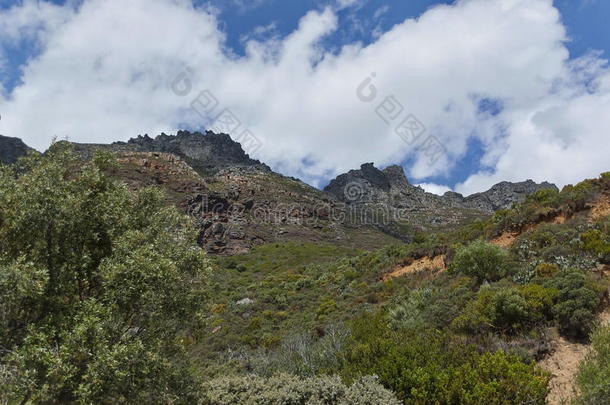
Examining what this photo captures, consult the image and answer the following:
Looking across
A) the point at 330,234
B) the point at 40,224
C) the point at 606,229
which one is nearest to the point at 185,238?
the point at 40,224

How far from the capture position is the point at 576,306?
39.4ft

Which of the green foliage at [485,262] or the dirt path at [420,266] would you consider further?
the dirt path at [420,266]

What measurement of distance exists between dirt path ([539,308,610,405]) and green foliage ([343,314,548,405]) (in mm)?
550

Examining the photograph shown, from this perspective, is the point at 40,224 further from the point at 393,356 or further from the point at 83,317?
the point at 393,356

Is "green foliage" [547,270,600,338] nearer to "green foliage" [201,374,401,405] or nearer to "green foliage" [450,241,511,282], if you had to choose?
"green foliage" [450,241,511,282]

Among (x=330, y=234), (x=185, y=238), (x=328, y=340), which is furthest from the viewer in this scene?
(x=330, y=234)

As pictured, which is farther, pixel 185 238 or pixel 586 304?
pixel 586 304

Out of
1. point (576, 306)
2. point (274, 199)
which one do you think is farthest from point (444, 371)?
point (274, 199)

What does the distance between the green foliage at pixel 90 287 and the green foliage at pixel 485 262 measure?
12853 mm

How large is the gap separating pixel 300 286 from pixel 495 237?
18.1 meters

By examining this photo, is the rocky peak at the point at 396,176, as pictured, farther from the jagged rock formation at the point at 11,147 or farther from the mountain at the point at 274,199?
the jagged rock formation at the point at 11,147

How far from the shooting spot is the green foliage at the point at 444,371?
8828 millimetres

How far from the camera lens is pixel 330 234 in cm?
10106

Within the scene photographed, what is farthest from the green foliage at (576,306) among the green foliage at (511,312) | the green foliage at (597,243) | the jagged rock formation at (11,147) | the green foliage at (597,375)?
the jagged rock formation at (11,147)
